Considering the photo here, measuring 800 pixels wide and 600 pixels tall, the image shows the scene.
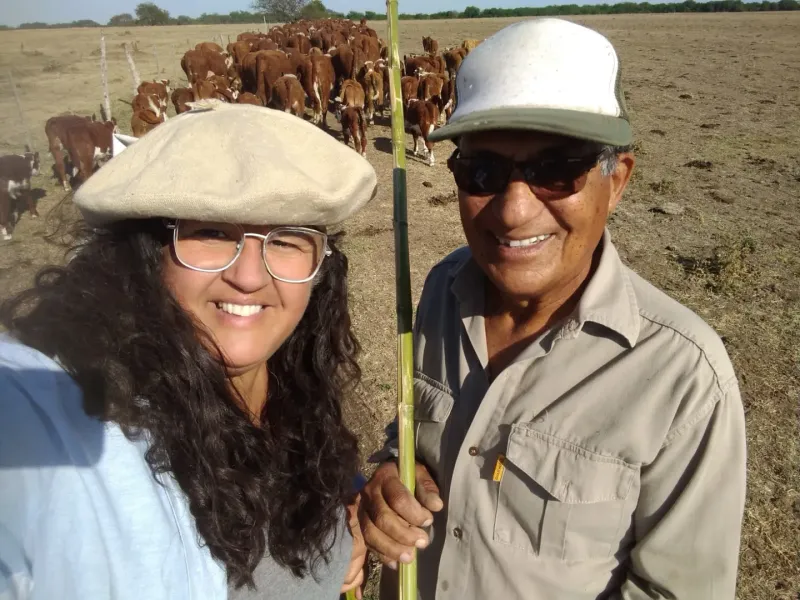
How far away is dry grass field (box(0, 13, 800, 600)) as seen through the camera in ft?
11.5

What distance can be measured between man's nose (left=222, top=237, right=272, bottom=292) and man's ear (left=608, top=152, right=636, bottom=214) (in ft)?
3.28

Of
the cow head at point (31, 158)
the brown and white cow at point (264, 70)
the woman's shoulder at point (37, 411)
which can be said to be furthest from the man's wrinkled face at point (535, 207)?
the brown and white cow at point (264, 70)

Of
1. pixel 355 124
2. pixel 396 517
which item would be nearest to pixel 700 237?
pixel 355 124

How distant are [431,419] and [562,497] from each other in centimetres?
48

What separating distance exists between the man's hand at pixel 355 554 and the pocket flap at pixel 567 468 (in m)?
0.67

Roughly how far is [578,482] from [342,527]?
0.80 m

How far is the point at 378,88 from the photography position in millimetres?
16062

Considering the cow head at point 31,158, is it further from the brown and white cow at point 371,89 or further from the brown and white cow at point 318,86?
the brown and white cow at point 371,89

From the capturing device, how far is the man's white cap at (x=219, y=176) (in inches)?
49.8

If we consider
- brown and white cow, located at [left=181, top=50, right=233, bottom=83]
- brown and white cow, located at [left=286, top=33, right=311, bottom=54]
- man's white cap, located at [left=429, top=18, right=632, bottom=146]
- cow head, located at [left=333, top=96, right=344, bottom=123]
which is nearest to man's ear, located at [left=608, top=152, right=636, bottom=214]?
man's white cap, located at [left=429, top=18, right=632, bottom=146]

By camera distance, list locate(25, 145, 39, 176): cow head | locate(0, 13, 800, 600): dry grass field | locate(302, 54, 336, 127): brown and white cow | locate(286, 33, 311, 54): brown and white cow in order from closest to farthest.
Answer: locate(0, 13, 800, 600): dry grass field, locate(25, 145, 39, 176): cow head, locate(302, 54, 336, 127): brown and white cow, locate(286, 33, 311, 54): brown and white cow

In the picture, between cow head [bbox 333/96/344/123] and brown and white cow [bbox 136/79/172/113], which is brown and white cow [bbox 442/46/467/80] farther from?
brown and white cow [bbox 136/79/172/113]

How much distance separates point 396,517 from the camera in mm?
1580

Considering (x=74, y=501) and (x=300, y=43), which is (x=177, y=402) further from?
(x=300, y=43)
